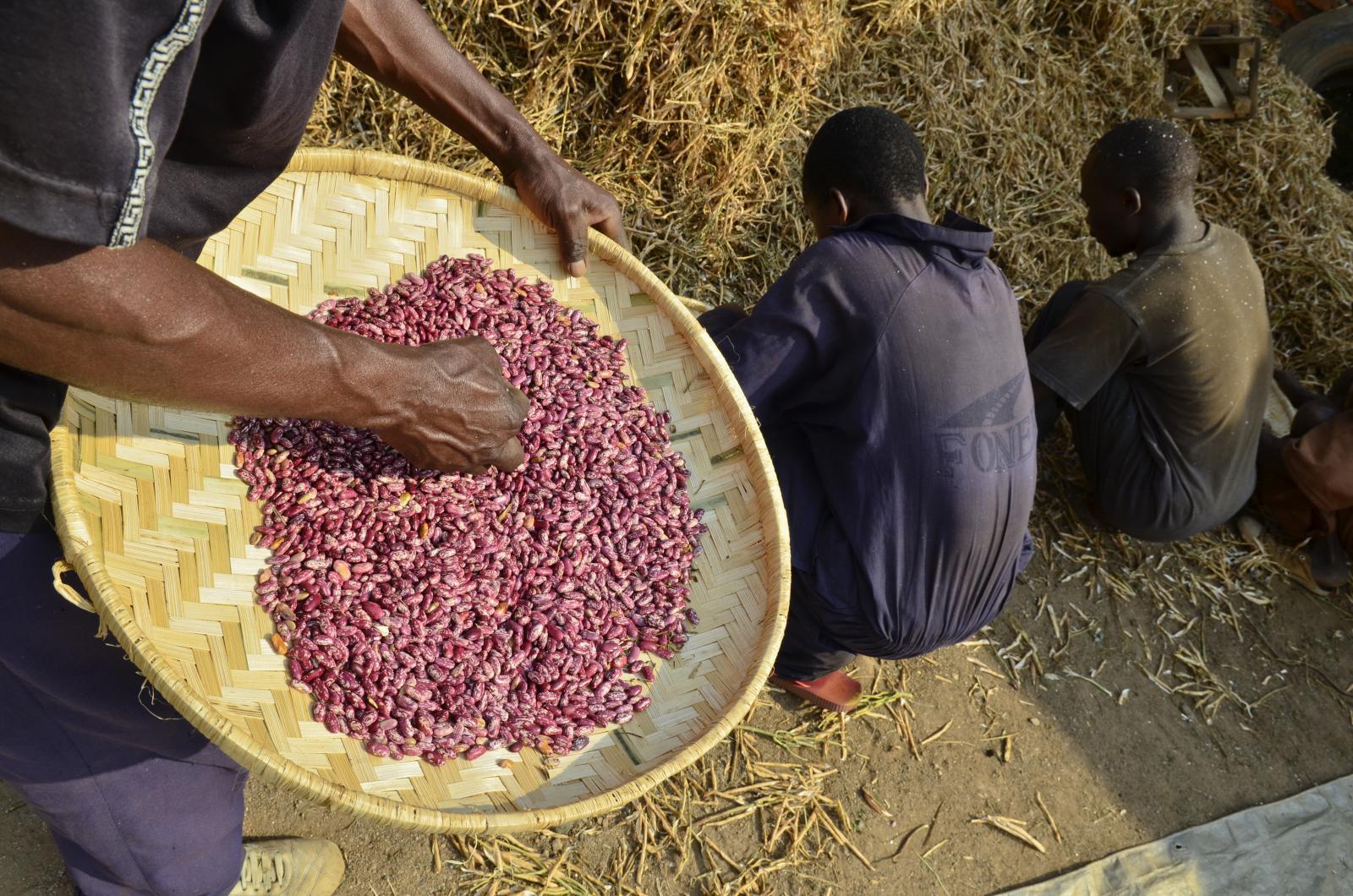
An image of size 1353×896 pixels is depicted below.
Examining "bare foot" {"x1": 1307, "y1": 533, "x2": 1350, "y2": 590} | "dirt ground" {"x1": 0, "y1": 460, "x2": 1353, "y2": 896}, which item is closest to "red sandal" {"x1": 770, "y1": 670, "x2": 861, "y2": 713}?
"dirt ground" {"x1": 0, "y1": 460, "x2": 1353, "y2": 896}

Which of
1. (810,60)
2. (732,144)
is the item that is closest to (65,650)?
(732,144)

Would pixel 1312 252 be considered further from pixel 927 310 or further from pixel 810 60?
pixel 927 310

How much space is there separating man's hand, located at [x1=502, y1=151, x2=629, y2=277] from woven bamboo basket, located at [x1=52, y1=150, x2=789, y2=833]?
0.04 meters

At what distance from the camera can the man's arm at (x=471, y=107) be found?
172cm

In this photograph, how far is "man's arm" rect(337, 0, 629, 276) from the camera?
1.72 meters

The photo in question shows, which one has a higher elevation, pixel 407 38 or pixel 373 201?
pixel 407 38

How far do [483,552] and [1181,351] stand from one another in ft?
7.64

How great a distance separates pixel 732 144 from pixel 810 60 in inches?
16.3

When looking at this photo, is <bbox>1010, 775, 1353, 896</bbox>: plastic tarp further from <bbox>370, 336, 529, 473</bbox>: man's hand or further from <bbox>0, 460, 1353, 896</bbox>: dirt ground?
<bbox>370, 336, 529, 473</bbox>: man's hand

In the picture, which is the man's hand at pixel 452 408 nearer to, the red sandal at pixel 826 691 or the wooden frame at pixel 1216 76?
the red sandal at pixel 826 691

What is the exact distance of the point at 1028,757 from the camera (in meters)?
2.85

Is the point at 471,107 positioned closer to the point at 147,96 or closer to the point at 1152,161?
the point at 147,96

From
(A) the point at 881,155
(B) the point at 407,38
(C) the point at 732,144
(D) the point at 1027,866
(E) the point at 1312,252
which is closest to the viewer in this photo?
(B) the point at 407,38

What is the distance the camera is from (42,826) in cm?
226
